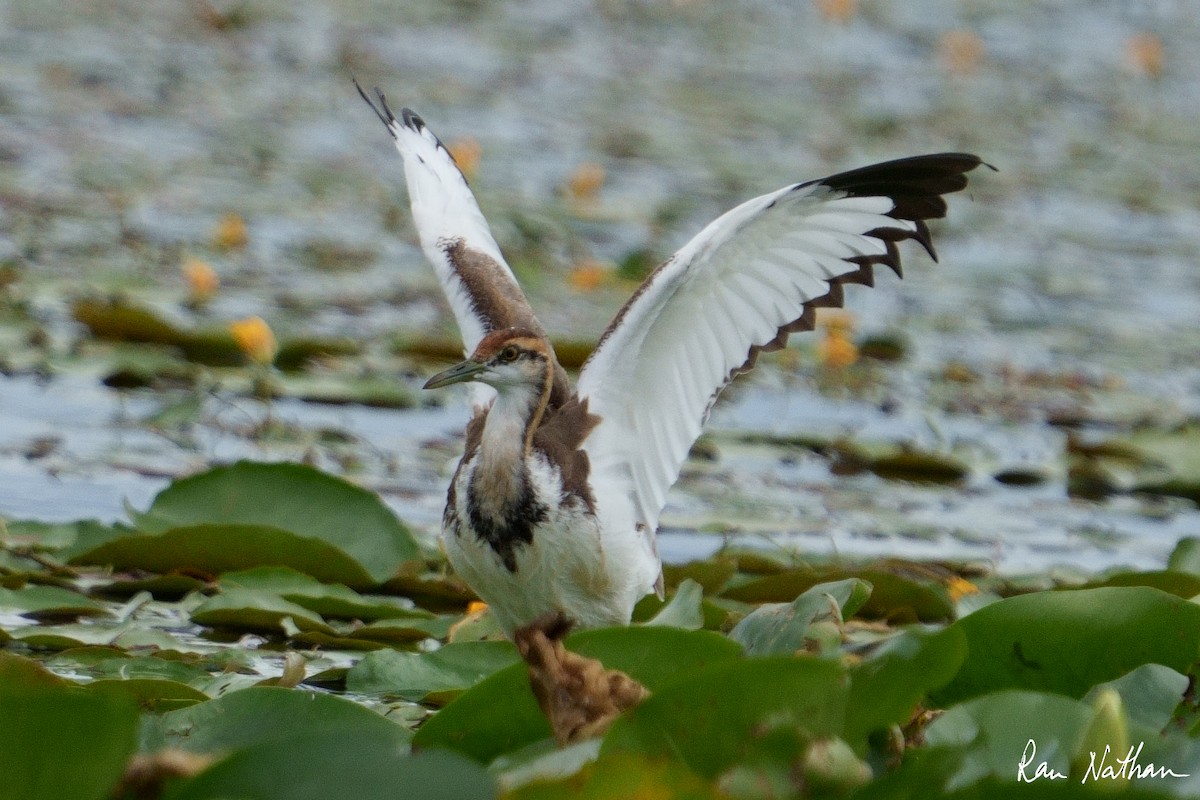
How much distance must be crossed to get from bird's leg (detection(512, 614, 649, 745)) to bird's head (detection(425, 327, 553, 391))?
5.90 ft

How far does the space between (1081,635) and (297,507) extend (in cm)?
206

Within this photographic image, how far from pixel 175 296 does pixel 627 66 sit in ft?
20.4

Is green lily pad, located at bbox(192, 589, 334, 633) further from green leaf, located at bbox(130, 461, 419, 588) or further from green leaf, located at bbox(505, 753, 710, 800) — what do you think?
green leaf, located at bbox(505, 753, 710, 800)

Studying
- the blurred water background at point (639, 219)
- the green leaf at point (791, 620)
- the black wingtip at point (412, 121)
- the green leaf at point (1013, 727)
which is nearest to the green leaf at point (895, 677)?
the green leaf at point (1013, 727)

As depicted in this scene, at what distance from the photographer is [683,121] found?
1186 cm

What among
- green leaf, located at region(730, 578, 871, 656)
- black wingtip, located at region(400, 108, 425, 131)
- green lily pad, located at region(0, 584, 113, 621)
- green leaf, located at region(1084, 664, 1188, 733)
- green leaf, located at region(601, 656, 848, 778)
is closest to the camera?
green leaf, located at region(601, 656, 848, 778)

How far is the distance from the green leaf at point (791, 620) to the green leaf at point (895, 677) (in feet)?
1.33

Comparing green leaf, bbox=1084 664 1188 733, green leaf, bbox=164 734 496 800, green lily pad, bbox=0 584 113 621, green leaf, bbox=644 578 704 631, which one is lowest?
green lily pad, bbox=0 584 113 621

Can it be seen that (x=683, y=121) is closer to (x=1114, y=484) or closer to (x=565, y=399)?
(x=1114, y=484)

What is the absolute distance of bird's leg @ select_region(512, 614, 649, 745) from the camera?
2.56 metres

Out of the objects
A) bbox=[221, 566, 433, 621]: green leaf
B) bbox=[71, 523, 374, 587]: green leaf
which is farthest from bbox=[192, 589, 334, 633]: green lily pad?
bbox=[71, 523, 374, 587]: green leaf

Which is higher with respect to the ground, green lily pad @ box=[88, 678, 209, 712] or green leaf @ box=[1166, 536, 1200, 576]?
green lily pad @ box=[88, 678, 209, 712]

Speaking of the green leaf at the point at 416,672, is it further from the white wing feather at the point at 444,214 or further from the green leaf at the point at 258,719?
the white wing feather at the point at 444,214

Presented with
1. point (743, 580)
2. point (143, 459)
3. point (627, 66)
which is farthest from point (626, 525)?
point (627, 66)
